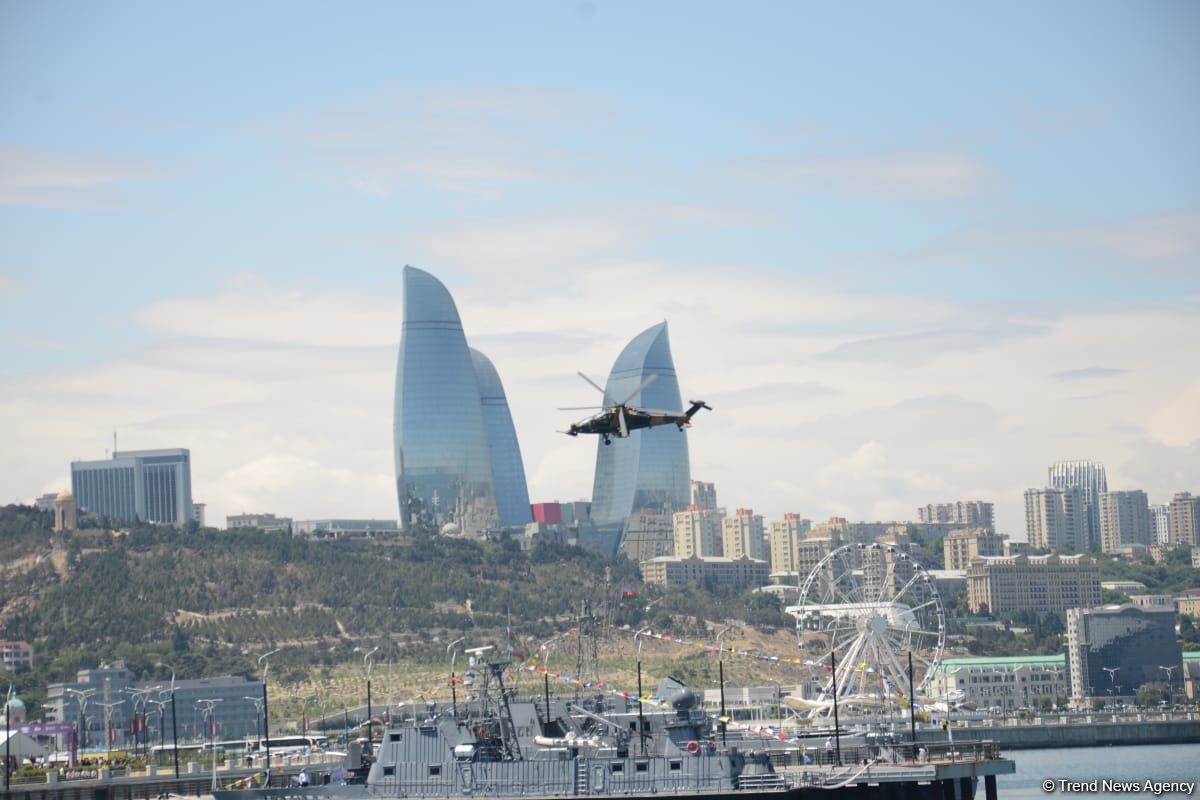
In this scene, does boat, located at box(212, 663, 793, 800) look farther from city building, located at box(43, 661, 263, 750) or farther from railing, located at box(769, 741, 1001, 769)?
city building, located at box(43, 661, 263, 750)

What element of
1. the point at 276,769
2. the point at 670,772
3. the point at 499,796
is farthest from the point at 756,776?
the point at 276,769

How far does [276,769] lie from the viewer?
102 metres

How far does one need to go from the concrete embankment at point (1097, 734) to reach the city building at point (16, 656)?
8431 cm

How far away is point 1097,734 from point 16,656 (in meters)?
96.7

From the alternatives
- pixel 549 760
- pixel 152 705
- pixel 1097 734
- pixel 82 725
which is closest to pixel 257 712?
pixel 152 705

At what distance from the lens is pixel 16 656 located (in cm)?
19238

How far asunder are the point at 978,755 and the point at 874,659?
4996 centimetres

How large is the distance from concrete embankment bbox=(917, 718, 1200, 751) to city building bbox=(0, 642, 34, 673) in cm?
8431

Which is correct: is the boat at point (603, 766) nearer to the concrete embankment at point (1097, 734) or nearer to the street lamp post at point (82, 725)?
the street lamp post at point (82, 725)

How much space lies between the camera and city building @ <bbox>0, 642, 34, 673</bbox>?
189875 mm

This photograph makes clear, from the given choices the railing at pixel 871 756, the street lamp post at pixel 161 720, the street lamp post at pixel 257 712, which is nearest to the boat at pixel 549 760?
the railing at pixel 871 756

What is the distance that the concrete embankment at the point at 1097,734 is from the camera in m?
169

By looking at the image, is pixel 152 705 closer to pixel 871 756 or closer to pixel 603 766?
pixel 871 756

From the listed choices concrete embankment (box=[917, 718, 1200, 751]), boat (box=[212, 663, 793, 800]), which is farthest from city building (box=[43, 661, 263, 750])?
boat (box=[212, 663, 793, 800])
